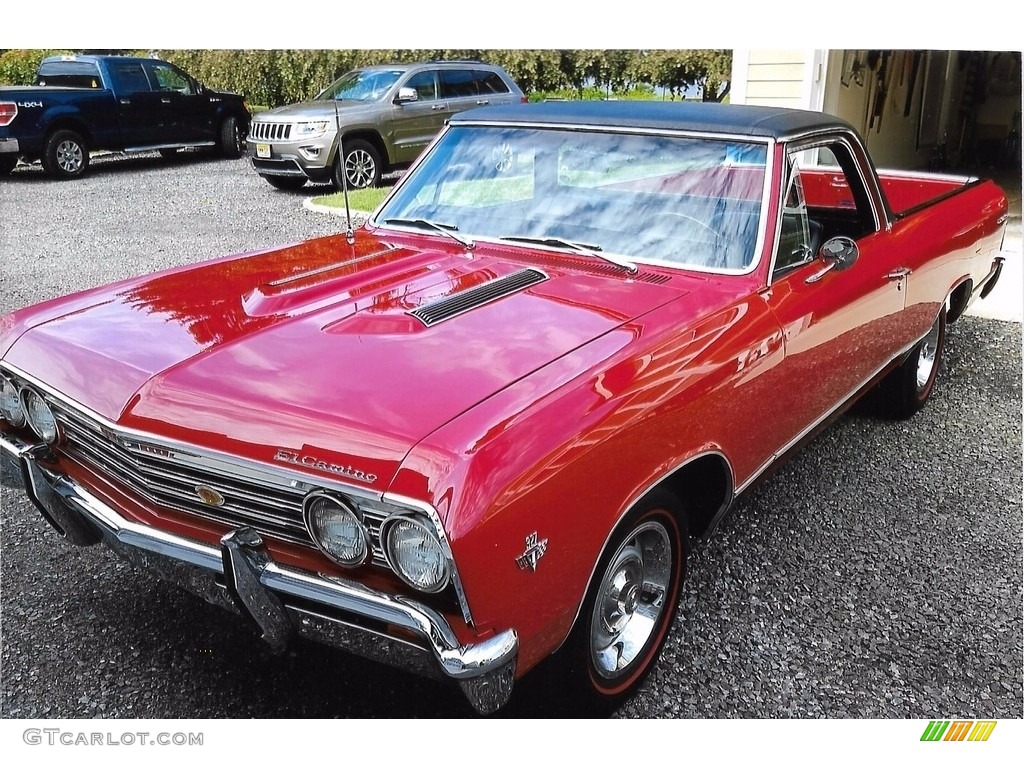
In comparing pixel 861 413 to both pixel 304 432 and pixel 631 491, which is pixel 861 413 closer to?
pixel 631 491

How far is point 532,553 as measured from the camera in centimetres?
201

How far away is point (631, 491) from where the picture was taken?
2.30 meters

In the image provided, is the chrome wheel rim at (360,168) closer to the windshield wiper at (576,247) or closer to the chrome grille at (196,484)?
the windshield wiper at (576,247)

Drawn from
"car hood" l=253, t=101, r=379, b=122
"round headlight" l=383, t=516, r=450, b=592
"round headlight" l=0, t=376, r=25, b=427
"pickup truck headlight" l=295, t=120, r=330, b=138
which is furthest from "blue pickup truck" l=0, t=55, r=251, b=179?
"round headlight" l=383, t=516, r=450, b=592

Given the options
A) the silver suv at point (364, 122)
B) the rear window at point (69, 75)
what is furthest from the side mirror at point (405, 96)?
the rear window at point (69, 75)


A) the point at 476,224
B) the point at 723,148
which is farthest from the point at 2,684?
the point at 723,148

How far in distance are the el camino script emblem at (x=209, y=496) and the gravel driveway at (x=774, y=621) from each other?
0.66 meters

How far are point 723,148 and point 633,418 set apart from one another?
141 cm

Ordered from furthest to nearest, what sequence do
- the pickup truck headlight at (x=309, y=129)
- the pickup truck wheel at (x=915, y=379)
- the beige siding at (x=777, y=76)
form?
the pickup truck headlight at (x=309, y=129) < the beige siding at (x=777, y=76) < the pickup truck wheel at (x=915, y=379)

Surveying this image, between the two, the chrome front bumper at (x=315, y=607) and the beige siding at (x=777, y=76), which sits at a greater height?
the beige siding at (x=777, y=76)

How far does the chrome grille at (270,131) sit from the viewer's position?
10.4m

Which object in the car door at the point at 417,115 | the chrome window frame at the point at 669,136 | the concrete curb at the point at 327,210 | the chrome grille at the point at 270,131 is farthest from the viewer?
the car door at the point at 417,115

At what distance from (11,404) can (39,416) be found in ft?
0.60

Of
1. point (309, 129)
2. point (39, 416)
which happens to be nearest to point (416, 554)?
point (39, 416)
